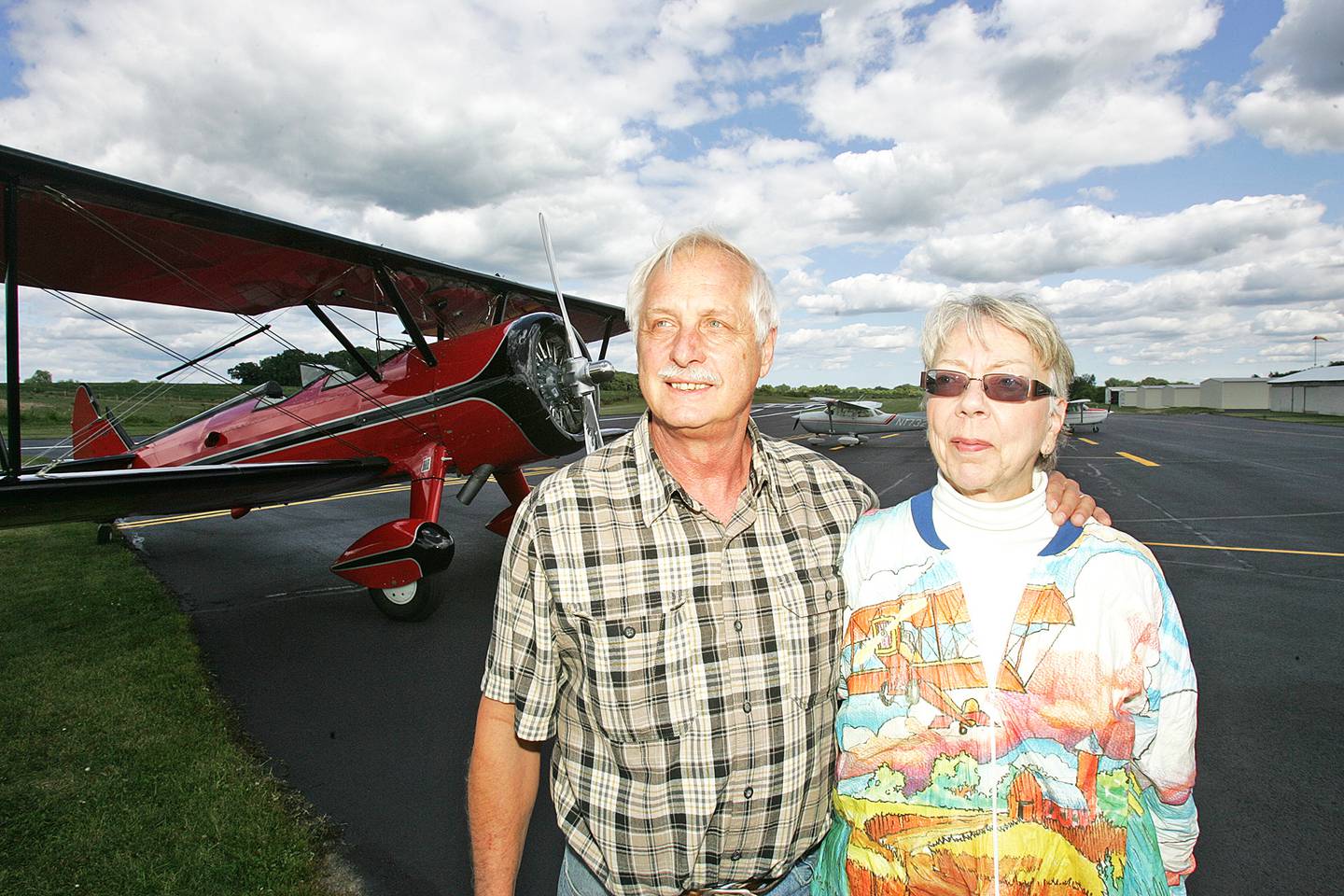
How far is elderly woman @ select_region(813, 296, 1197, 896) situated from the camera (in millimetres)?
1223

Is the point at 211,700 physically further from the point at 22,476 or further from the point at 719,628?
the point at 719,628

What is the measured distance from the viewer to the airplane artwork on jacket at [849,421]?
2503 centimetres

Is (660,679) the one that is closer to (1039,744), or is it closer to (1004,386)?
(1039,744)

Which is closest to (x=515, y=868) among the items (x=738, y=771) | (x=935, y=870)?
(x=738, y=771)

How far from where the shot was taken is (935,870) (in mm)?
1246

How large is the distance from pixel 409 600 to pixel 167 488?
1.97m

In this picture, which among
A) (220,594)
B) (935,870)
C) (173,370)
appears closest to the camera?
(935,870)

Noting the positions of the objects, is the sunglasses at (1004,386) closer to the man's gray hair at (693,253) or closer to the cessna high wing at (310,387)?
the man's gray hair at (693,253)

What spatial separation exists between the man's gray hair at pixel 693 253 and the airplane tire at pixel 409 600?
15.9 ft

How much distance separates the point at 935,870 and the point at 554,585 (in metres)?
0.86

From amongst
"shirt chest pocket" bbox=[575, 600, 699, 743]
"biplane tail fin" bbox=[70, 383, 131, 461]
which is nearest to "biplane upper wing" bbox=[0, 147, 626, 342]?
"biplane tail fin" bbox=[70, 383, 131, 461]

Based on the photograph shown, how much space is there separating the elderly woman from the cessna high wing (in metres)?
4.91

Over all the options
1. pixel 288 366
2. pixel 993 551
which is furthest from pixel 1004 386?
pixel 288 366

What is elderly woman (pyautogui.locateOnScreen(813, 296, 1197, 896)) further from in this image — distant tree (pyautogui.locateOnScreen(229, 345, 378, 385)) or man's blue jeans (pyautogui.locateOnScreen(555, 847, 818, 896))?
distant tree (pyautogui.locateOnScreen(229, 345, 378, 385))
